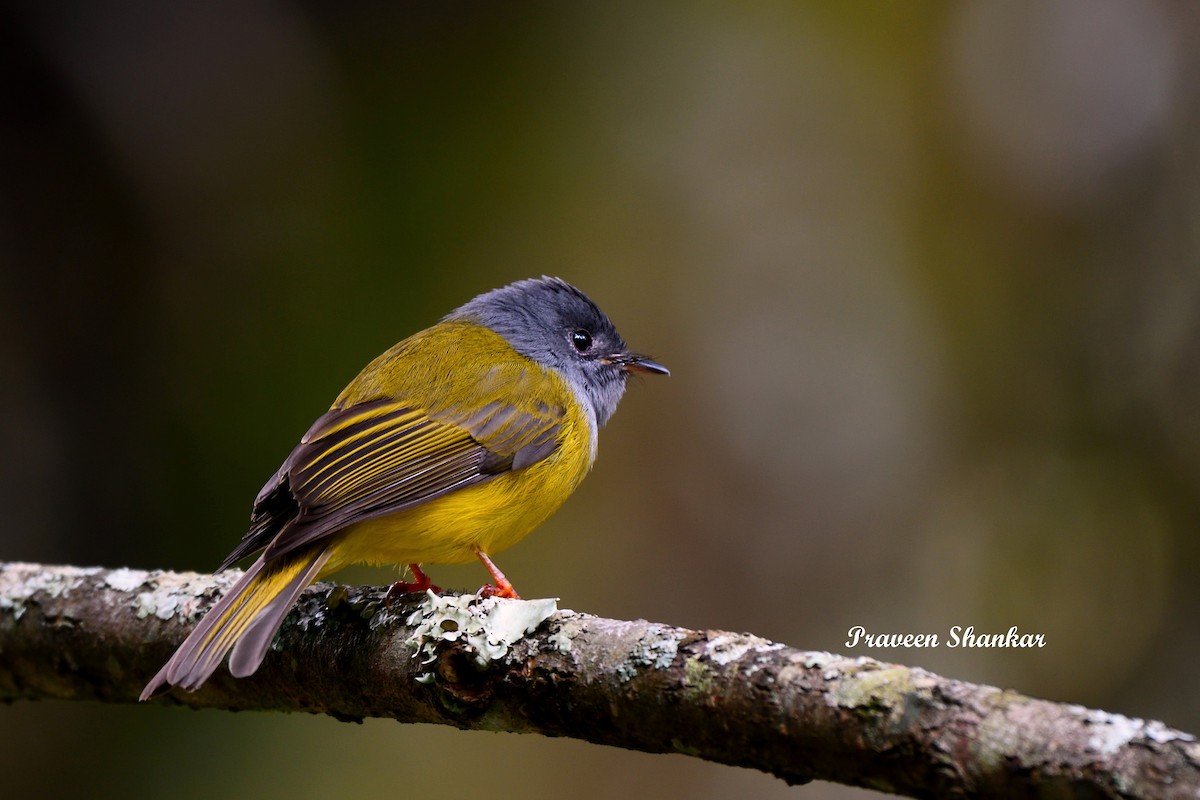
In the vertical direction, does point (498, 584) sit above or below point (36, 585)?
below

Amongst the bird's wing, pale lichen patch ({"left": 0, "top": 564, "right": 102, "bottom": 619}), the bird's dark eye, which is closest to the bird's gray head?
the bird's dark eye

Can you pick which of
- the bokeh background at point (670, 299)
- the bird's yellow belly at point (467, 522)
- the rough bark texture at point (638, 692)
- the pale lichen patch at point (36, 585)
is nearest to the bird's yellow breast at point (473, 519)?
the bird's yellow belly at point (467, 522)

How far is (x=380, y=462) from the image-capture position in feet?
10.3

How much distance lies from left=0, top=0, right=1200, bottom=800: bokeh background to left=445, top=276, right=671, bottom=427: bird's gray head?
612mm

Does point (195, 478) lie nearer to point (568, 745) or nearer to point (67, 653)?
point (67, 653)

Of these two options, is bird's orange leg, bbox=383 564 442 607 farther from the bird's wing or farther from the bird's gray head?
the bird's gray head

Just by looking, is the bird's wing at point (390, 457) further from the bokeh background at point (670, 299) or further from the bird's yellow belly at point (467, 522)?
the bokeh background at point (670, 299)

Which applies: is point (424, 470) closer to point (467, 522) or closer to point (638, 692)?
point (467, 522)

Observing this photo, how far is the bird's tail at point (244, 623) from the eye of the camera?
7.89 feet

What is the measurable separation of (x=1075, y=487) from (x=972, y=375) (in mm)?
701

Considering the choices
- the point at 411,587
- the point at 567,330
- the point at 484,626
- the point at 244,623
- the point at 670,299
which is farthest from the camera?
the point at 670,299

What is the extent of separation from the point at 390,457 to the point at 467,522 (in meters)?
0.32

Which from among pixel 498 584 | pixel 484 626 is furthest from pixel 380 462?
pixel 484 626

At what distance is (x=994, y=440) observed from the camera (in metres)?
4.87
